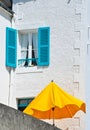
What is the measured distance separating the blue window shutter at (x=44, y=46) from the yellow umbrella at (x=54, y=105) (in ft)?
5.91

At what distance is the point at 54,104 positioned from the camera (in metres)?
16.0

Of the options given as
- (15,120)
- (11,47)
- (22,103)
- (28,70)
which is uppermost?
(11,47)

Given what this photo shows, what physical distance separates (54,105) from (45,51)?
330cm

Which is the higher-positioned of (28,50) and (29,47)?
(29,47)

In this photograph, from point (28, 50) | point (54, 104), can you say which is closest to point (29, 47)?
point (28, 50)

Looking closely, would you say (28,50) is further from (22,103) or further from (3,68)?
(22,103)

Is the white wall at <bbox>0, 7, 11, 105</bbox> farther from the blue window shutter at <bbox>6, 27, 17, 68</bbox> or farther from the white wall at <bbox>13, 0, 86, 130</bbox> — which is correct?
the white wall at <bbox>13, 0, 86, 130</bbox>

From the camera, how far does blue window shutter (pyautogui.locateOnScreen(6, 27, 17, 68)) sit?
61.4 feet

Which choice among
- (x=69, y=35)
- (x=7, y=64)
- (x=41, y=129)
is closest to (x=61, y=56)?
(x=69, y=35)

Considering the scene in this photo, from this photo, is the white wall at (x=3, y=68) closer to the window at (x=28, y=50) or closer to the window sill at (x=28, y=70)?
the window sill at (x=28, y=70)

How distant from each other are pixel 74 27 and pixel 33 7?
6.77 ft

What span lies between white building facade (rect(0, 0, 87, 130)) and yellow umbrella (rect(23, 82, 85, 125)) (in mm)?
833

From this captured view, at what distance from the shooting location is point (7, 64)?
18.6 m

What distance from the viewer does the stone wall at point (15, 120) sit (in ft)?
32.3
